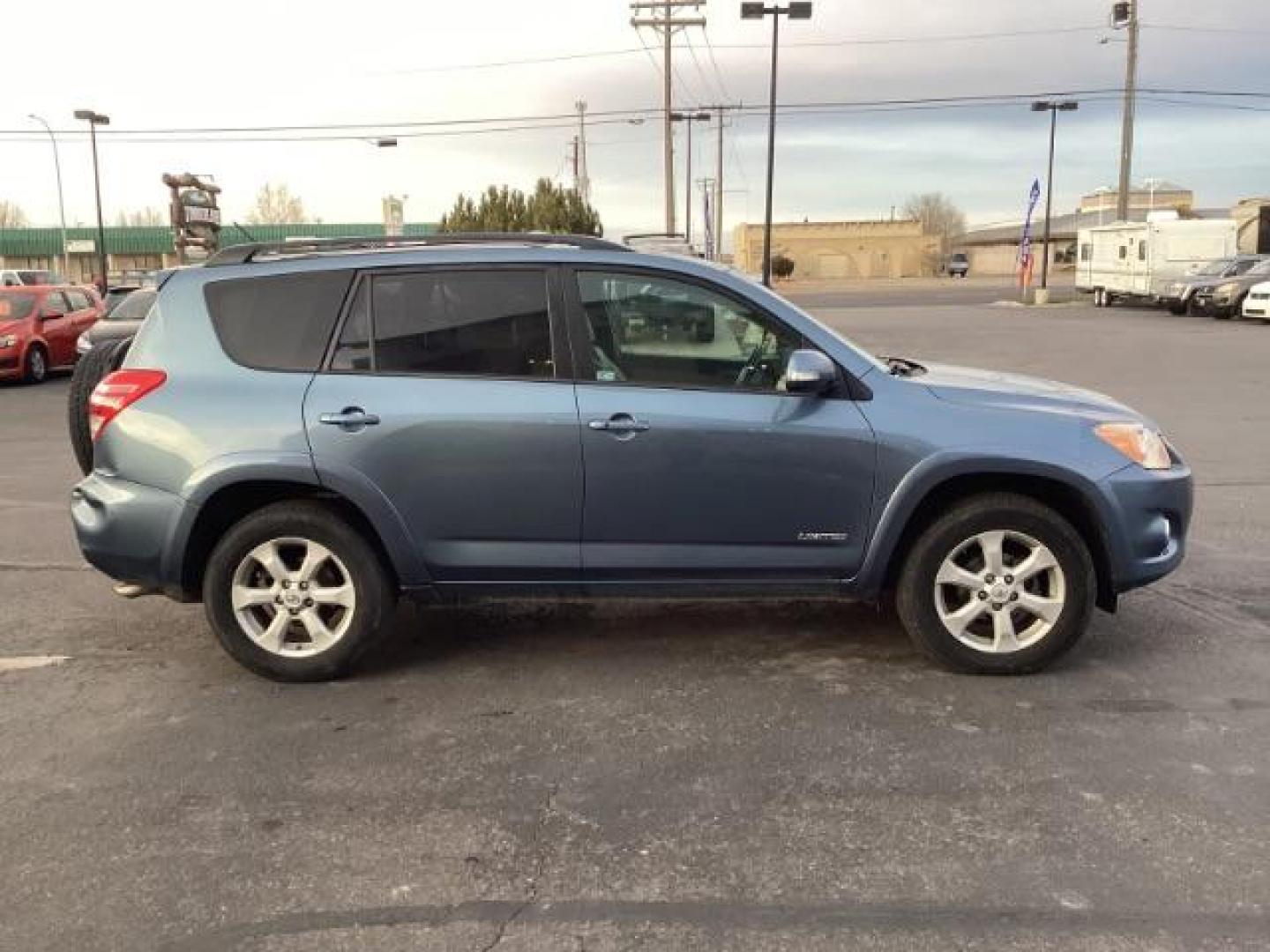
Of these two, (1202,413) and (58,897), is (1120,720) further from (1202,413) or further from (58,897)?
(1202,413)

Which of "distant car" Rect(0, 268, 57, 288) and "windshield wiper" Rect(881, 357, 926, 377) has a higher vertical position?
"distant car" Rect(0, 268, 57, 288)

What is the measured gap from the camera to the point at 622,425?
4410 millimetres

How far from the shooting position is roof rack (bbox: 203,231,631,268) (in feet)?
15.6

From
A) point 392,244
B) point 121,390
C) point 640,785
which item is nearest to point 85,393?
point 121,390

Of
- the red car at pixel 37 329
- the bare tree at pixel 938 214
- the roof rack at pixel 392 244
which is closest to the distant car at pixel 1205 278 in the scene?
the red car at pixel 37 329

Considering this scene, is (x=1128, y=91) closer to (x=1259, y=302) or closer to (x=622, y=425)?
(x=1259, y=302)

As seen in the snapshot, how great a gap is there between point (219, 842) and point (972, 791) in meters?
2.39

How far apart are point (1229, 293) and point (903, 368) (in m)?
28.4

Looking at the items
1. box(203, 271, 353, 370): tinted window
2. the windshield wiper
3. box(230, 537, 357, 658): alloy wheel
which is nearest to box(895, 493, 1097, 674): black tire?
the windshield wiper

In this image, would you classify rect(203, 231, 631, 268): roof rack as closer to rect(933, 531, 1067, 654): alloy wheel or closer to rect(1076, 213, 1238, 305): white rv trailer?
rect(933, 531, 1067, 654): alloy wheel

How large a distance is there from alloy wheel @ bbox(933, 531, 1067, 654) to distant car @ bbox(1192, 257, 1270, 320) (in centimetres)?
2824

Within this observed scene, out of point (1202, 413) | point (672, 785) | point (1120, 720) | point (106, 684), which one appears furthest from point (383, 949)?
point (1202, 413)

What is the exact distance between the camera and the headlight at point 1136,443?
4.53 meters

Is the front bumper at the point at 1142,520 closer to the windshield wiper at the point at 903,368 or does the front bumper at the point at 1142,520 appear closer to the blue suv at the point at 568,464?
the blue suv at the point at 568,464
